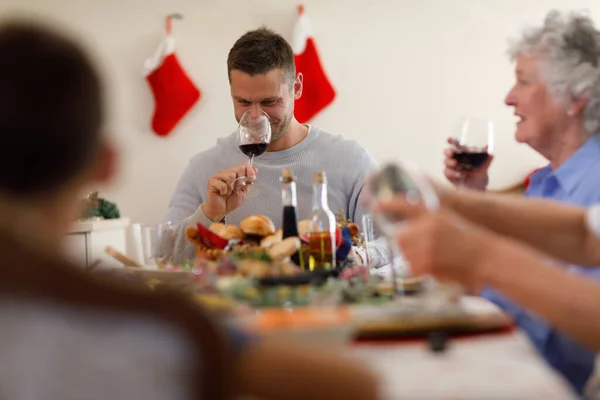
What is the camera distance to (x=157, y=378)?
682mm

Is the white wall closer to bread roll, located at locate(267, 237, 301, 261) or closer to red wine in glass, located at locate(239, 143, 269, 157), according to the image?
red wine in glass, located at locate(239, 143, 269, 157)

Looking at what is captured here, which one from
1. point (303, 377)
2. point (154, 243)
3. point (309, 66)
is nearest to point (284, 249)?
point (154, 243)

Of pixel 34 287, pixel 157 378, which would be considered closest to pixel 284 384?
pixel 157 378

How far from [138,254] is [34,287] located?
127 cm

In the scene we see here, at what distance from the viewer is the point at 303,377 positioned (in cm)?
74

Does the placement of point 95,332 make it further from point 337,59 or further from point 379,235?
point 337,59

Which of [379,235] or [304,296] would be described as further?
[379,235]

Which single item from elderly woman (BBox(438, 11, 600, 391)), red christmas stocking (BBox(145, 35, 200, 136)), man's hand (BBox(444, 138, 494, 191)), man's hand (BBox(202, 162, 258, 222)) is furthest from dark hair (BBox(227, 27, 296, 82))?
red christmas stocking (BBox(145, 35, 200, 136))

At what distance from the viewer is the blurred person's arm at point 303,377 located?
736mm

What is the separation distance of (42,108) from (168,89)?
3.76 meters

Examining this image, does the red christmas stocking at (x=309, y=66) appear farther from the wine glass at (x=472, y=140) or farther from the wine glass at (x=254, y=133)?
the wine glass at (x=472, y=140)

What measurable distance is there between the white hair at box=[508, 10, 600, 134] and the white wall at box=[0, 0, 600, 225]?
2711mm

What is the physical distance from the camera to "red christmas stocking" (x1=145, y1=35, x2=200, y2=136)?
14.4ft

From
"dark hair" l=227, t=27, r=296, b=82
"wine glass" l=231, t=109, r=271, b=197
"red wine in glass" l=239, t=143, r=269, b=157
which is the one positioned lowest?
"red wine in glass" l=239, t=143, r=269, b=157
